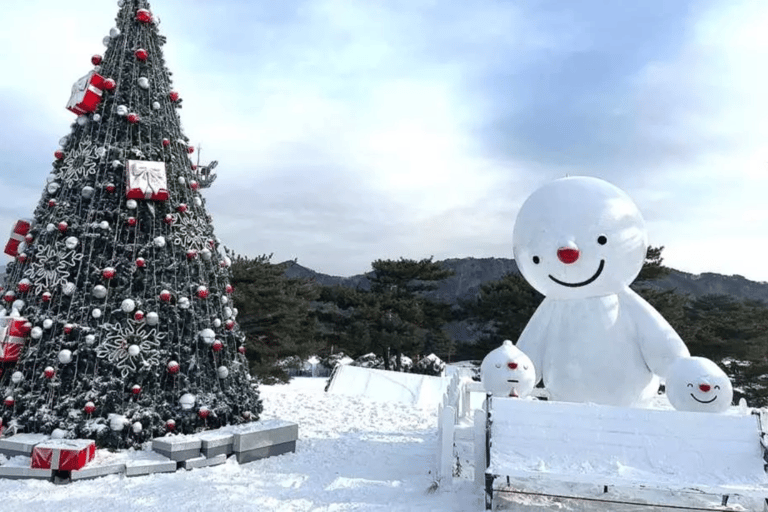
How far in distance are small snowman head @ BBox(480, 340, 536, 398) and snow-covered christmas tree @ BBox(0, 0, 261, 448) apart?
9.69 ft

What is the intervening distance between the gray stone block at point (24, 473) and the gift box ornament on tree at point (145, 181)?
Result: 2.82m

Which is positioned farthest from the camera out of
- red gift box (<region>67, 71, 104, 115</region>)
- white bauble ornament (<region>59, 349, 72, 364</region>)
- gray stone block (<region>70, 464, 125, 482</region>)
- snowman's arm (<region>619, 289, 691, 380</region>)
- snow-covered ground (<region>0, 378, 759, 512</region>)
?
red gift box (<region>67, 71, 104, 115</region>)

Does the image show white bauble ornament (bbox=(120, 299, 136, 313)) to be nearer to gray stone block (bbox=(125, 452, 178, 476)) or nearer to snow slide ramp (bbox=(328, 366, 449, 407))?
gray stone block (bbox=(125, 452, 178, 476))

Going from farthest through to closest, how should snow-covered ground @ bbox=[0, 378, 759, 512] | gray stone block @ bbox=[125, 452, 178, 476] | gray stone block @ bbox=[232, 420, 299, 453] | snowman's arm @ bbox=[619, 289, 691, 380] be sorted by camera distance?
gray stone block @ bbox=[232, 420, 299, 453] < snowman's arm @ bbox=[619, 289, 691, 380] < gray stone block @ bbox=[125, 452, 178, 476] < snow-covered ground @ bbox=[0, 378, 759, 512]

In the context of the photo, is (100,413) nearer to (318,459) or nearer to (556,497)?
(318,459)

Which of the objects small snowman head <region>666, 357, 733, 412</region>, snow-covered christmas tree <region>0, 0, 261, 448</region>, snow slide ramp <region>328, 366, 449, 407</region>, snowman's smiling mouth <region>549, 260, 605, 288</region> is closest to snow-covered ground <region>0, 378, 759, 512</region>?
snow-covered christmas tree <region>0, 0, 261, 448</region>

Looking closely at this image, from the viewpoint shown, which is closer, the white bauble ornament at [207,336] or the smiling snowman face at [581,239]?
the smiling snowman face at [581,239]

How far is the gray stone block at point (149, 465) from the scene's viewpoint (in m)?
4.89

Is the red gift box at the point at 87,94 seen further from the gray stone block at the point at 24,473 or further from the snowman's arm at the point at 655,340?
the snowman's arm at the point at 655,340

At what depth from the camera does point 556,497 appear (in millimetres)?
4562

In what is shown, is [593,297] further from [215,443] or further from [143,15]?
[143,15]

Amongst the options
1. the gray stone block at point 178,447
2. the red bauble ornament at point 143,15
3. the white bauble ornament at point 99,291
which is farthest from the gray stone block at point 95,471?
the red bauble ornament at point 143,15

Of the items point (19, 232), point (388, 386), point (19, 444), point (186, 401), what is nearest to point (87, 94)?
point (19, 232)

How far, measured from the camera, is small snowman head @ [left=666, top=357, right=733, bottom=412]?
15.2 feet
